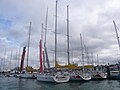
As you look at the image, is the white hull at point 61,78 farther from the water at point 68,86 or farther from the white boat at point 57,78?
the water at point 68,86

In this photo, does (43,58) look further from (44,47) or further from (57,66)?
(57,66)

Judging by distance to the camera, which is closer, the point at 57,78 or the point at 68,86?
the point at 68,86

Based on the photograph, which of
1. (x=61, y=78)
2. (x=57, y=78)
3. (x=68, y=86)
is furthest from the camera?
(x=61, y=78)

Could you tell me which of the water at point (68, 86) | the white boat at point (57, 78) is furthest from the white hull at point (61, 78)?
the water at point (68, 86)

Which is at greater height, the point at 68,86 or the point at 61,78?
the point at 61,78

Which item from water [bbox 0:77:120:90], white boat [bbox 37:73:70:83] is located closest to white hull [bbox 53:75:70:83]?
white boat [bbox 37:73:70:83]

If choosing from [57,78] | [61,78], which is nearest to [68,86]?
[57,78]

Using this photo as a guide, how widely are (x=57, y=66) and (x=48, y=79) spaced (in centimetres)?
429

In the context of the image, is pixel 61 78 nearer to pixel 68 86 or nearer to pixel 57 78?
pixel 57 78

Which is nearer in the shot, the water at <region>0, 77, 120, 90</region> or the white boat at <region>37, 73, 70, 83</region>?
the water at <region>0, 77, 120, 90</region>

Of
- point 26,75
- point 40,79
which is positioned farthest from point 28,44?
point 40,79

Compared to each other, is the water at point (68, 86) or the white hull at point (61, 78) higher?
the white hull at point (61, 78)

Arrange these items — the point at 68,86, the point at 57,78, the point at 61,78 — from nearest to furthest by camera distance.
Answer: the point at 68,86
the point at 57,78
the point at 61,78

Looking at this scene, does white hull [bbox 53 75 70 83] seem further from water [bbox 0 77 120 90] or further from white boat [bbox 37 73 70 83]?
water [bbox 0 77 120 90]
